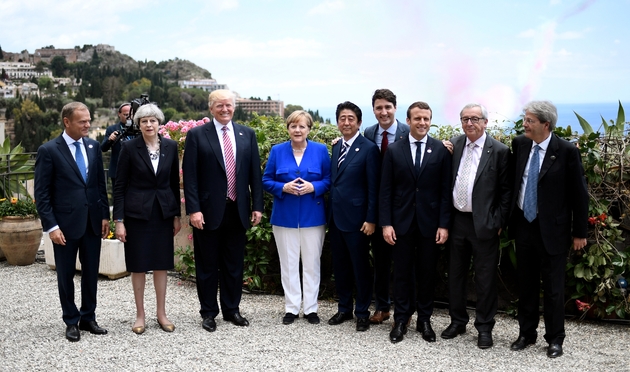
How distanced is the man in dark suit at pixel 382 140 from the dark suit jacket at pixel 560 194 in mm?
1131

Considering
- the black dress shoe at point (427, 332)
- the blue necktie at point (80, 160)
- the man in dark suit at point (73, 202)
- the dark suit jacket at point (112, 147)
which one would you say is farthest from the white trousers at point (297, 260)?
the dark suit jacket at point (112, 147)

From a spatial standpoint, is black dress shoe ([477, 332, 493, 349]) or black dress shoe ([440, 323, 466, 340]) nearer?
black dress shoe ([477, 332, 493, 349])

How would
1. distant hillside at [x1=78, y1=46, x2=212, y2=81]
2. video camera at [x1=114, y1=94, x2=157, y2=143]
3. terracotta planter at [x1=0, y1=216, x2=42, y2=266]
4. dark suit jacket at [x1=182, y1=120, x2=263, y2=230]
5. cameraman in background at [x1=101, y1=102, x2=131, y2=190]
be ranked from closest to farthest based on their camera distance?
dark suit jacket at [x1=182, y1=120, x2=263, y2=230]
video camera at [x1=114, y1=94, x2=157, y2=143]
cameraman in background at [x1=101, y1=102, x2=131, y2=190]
terracotta planter at [x1=0, y1=216, x2=42, y2=266]
distant hillside at [x1=78, y1=46, x2=212, y2=81]

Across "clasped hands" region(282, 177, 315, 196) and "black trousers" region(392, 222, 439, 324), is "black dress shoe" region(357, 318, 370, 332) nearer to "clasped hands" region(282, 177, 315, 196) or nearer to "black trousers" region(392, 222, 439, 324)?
"black trousers" region(392, 222, 439, 324)

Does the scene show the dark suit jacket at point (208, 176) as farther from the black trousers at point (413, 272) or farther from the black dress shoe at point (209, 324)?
the black trousers at point (413, 272)

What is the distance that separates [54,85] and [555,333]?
Result: 512ft

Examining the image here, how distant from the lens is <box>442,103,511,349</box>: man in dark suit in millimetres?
Answer: 4473

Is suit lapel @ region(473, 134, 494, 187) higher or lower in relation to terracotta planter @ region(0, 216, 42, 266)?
higher

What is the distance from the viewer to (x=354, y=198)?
4.90 meters

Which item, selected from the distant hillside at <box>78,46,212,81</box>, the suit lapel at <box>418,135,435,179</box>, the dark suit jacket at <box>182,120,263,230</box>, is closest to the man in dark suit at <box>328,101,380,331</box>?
the suit lapel at <box>418,135,435,179</box>

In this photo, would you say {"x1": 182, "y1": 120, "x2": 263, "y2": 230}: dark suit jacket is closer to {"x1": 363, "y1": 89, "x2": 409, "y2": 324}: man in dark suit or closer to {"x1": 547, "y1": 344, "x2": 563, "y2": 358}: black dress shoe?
{"x1": 363, "y1": 89, "x2": 409, "y2": 324}: man in dark suit

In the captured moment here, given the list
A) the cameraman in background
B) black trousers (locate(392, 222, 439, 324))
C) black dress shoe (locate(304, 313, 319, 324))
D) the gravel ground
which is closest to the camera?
the gravel ground

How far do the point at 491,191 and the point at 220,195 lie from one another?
217 centimetres

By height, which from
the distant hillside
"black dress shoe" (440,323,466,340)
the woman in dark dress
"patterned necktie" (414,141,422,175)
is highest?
the distant hillside
